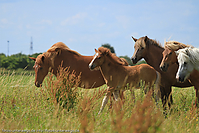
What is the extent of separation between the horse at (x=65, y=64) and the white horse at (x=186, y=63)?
78.1 inches

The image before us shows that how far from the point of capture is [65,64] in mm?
6641

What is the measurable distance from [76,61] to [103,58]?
42.0 inches

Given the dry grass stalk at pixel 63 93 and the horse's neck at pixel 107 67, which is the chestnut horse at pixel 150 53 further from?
the dry grass stalk at pixel 63 93

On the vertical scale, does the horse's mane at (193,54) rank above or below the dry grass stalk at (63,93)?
above

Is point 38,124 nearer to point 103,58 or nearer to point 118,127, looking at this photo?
point 118,127

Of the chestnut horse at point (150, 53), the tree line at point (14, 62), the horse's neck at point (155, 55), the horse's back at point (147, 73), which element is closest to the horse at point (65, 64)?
the horse's back at point (147, 73)

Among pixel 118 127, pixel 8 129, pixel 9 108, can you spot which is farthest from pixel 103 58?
pixel 118 127

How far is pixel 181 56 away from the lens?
5129mm

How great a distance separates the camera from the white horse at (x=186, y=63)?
5.11 metres

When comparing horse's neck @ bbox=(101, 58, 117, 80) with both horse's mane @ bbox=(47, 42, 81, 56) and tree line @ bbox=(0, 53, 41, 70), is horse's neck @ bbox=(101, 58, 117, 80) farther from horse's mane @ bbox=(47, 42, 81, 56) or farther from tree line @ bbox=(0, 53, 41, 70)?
tree line @ bbox=(0, 53, 41, 70)

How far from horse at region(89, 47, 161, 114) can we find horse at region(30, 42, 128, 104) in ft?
2.23

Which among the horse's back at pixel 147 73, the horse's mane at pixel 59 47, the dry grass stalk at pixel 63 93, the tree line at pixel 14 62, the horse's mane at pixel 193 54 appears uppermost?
the horse's mane at pixel 193 54

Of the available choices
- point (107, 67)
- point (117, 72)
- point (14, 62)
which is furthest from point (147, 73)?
point (14, 62)

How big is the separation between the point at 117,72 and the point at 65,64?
67.0 inches
